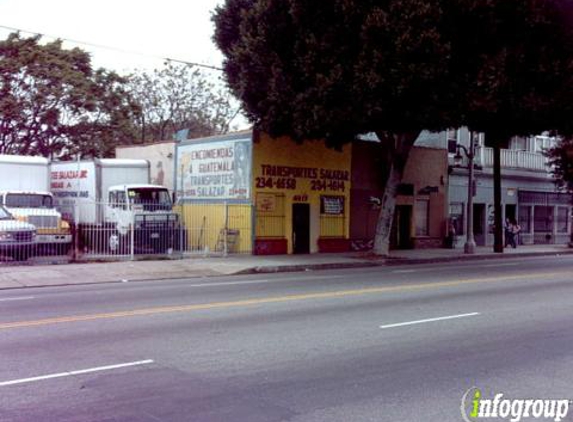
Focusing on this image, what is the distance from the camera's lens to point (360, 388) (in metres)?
6.77

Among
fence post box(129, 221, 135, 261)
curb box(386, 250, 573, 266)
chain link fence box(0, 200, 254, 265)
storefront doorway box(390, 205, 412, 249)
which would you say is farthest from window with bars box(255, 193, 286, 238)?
storefront doorway box(390, 205, 412, 249)

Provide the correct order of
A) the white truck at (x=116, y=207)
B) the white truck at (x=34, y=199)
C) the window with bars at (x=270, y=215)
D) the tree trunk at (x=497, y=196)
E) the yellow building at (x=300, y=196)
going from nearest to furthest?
the white truck at (x=34, y=199)
the white truck at (x=116, y=207)
the window with bars at (x=270, y=215)
the yellow building at (x=300, y=196)
the tree trunk at (x=497, y=196)

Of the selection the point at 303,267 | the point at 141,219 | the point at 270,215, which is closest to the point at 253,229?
the point at 270,215

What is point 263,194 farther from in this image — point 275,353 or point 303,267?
point 275,353

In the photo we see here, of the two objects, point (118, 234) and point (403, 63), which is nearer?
point (403, 63)

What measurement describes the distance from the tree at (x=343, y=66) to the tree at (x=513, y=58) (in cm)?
83

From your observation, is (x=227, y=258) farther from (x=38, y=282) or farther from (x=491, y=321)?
(x=491, y=321)

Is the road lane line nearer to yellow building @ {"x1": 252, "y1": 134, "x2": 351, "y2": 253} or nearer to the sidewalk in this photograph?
the sidewalk

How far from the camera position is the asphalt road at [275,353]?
20.1 ft

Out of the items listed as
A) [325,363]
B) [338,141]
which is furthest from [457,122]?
[325,363]

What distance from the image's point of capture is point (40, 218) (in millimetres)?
22781

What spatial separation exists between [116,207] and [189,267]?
17.4ft

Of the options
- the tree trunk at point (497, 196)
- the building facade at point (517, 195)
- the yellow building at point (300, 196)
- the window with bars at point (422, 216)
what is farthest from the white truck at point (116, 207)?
the building facade at point (517, 195)

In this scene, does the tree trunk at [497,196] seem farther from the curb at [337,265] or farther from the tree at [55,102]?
the tree at [55,102]
